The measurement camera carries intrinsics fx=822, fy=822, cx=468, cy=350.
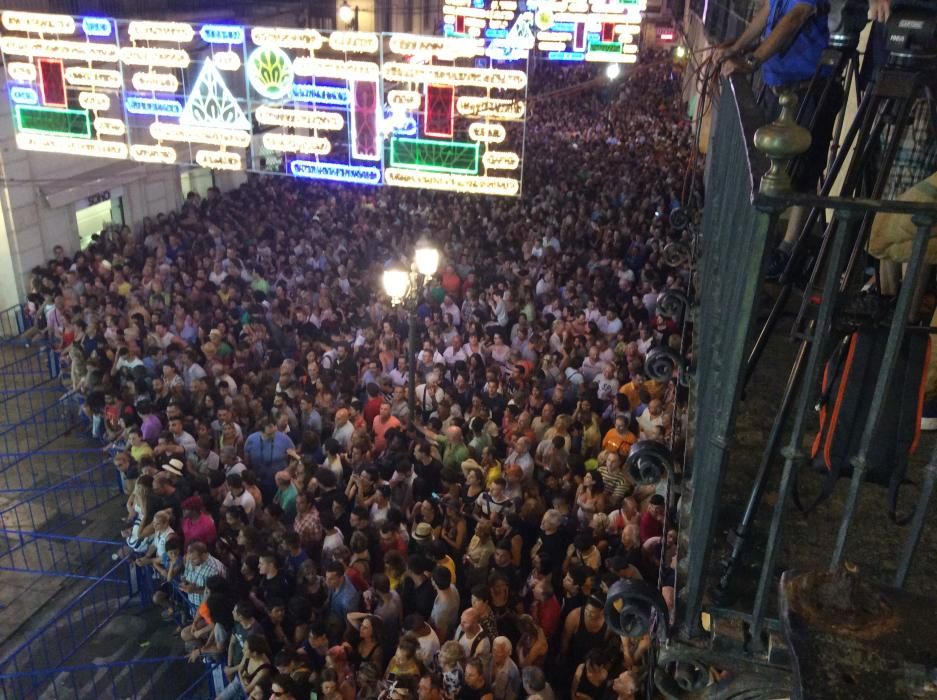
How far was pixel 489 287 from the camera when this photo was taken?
13703 millimetres

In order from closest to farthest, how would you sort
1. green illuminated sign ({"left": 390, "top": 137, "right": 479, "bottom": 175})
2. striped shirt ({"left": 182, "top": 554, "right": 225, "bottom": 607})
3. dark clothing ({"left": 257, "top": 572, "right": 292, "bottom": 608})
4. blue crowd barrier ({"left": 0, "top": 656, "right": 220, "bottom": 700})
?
dark clothing ({"left": 257, "top": 572, "right": 292, "bottom": 608})
striped shirt ({"left": 182, "top": 554, "right": 225, "bottom": 607})
blue crowd barrier ({"left": 0, "top": 656, "right": 220, "bottom": 700})
green illuminated sign ({"left": 390, "top": 137, "right": 479, "bottom": 175})

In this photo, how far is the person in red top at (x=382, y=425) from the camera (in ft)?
30.6

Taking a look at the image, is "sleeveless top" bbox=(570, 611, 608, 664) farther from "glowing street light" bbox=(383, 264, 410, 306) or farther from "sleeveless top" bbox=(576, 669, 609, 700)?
"glowing street light" bbox=(383, 264, 410, 306)

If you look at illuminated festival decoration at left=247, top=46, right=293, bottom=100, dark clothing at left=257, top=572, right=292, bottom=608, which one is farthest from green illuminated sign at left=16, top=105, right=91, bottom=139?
dark clothing at left=257, top=572, right=292, bottom=608

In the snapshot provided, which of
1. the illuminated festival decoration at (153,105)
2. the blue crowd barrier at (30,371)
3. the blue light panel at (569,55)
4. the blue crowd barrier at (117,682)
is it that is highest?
the blue light panel at (569,55)

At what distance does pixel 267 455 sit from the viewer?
9.12 metres

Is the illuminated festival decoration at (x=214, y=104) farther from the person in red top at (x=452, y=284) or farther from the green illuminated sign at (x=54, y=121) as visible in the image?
the person in red top at (x=452, y=284)

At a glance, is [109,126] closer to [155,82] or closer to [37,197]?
[155,82]

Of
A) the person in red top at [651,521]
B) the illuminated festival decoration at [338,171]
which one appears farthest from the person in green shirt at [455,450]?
the illuminated festival decoration at [338,171]

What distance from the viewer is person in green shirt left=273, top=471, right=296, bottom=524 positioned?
27.2 ft

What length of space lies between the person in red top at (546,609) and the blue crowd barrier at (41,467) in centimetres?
725

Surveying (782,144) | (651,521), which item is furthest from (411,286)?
(782,144)

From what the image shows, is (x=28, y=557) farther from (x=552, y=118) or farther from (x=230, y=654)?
(x=552, y=118)

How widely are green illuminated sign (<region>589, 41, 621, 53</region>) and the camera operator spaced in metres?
22.2
